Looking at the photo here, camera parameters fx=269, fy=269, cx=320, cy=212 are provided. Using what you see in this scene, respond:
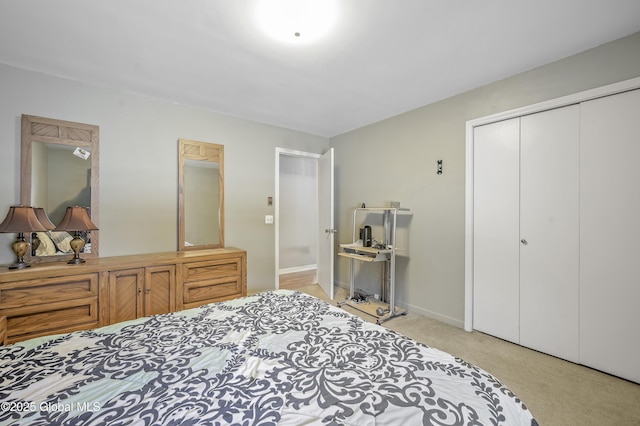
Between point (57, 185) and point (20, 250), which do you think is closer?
point (20, 250)

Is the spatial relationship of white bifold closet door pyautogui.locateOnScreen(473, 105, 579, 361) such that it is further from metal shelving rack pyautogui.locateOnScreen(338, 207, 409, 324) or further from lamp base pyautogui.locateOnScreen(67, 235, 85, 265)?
lamp base pyautogui.locateOnScreen(67, 235, 85, 265)

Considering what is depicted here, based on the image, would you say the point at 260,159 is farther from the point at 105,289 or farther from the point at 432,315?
the point at 432,315

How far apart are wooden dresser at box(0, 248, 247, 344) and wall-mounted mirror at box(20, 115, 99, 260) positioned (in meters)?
0.23

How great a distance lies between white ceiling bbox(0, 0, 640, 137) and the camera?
165 cm

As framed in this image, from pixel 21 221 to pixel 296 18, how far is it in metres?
2.55

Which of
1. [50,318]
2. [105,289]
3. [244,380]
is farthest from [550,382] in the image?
[50,318]

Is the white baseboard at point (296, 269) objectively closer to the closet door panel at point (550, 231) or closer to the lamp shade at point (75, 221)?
the lamp shade at point (75, 221)

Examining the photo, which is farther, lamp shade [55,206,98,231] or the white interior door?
the white interior door

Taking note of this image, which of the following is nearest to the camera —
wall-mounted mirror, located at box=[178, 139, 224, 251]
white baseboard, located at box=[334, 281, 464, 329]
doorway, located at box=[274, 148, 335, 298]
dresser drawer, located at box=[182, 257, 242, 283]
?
dresser drawer, located at box=[182, 257, 242, 283]

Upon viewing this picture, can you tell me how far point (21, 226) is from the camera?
2.07m

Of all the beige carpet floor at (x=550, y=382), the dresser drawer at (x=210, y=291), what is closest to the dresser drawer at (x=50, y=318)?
the dresser drawer at (x=210, y=291)

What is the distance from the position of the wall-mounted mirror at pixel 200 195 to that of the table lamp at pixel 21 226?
115 centimetres

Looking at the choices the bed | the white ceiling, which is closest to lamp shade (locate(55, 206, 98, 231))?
the white ceiling

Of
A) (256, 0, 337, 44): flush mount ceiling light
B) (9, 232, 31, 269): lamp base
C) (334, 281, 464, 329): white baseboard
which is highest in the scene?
(256, 0, 337, 44): flush mount ceiling light
